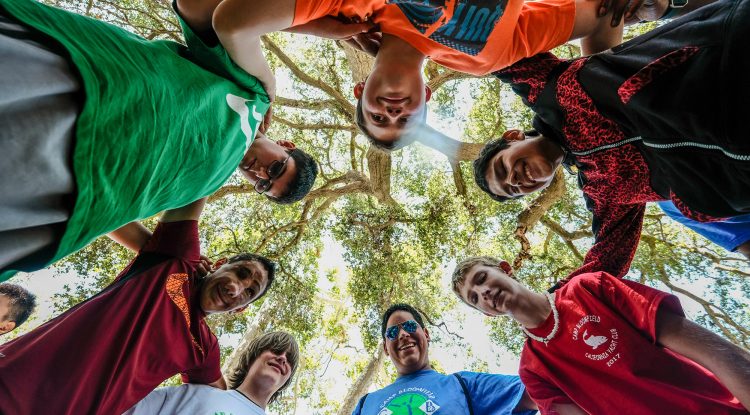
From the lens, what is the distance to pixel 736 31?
1340mm

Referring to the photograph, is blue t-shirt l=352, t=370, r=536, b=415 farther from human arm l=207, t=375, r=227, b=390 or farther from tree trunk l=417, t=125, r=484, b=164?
tree trunk l=417, t=125, r=484, b=164

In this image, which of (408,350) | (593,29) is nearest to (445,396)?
(408,350)

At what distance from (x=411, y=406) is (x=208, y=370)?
1.98 m

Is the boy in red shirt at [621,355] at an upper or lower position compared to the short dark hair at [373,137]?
lower

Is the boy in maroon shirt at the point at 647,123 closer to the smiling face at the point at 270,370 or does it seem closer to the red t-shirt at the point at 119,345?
the red t-shirt at the point at 119,345

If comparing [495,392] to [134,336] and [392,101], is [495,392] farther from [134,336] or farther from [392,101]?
[134,336]

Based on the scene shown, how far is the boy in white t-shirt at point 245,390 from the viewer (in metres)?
3.15

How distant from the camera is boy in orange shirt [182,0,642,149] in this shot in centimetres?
224

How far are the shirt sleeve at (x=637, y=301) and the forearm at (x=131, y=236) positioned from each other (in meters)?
4.01

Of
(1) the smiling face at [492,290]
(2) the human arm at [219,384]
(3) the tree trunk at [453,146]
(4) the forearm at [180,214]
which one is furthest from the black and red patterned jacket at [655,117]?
(2) the human arm at [219,384]

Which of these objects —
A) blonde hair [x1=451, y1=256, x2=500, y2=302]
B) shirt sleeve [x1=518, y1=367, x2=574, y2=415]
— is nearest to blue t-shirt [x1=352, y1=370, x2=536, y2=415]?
shirt sleeve [x1=518, y1=367, x2=574, y2=415]

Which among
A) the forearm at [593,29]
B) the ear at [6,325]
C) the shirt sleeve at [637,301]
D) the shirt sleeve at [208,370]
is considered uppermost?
the forearm at [593,29]

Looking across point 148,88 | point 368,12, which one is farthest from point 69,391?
point 368,12

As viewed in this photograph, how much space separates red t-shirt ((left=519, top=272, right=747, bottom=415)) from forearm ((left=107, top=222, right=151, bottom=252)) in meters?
3.70
